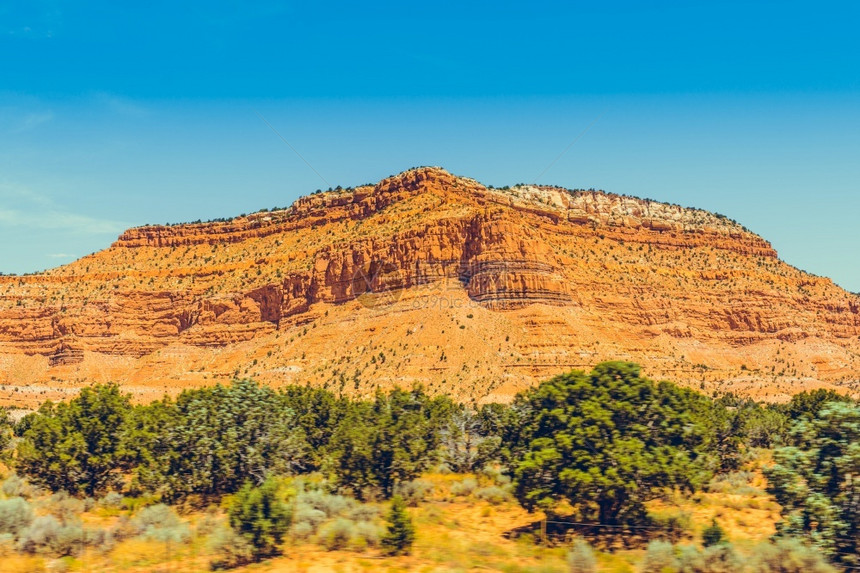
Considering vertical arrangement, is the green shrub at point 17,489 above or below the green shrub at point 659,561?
above

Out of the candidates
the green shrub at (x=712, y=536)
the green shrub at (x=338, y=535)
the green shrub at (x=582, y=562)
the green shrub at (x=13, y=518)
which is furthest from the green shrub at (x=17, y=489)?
the green shrub at (x=712, y=536)

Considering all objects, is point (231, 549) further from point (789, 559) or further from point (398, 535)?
point (789, 559)

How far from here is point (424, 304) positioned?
317 feet

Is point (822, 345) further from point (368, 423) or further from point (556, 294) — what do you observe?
point (368, 423)

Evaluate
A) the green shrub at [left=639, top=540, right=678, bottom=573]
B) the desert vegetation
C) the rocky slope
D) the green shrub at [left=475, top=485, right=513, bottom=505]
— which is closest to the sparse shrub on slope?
the desert vegetation

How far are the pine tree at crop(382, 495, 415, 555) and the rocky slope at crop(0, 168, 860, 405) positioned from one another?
54673 millimetres

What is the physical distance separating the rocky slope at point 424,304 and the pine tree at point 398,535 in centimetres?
5467

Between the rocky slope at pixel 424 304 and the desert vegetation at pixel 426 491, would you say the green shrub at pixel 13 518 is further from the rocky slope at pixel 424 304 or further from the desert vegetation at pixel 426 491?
the rocky slope at pixel 424 304

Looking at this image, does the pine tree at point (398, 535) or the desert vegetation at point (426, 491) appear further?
the pine tree at point (398, 535)

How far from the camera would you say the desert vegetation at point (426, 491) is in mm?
16797

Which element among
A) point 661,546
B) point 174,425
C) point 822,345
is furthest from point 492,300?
point 661,546

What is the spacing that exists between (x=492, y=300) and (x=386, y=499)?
70663mm

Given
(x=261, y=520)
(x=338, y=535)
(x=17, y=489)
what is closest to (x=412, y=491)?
(x=338, y=535)

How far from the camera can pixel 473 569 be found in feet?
53.9
